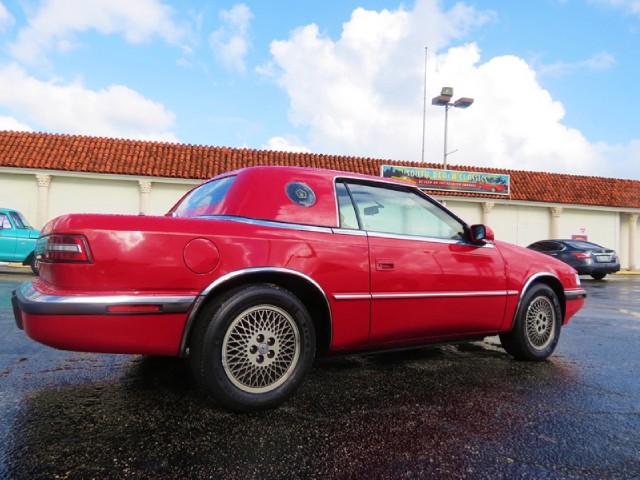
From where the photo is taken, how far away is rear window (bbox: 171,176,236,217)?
3.19m

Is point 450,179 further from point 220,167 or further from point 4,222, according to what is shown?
point 4,222

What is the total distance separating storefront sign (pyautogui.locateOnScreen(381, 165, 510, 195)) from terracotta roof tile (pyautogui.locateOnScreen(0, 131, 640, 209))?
37 cm

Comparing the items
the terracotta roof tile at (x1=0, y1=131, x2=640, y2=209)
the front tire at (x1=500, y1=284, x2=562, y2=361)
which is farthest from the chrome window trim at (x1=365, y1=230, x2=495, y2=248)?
the terracotta roof tile at (x1=0, y1=131, x2=640, y2=209)

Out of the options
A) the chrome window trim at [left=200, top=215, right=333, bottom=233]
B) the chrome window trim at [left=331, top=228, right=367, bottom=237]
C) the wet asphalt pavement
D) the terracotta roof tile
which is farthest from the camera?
the terracotta roof tile

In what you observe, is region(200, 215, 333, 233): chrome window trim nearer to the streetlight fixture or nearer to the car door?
the car door

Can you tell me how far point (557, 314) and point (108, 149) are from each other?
57.5ft

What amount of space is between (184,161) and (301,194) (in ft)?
52.3

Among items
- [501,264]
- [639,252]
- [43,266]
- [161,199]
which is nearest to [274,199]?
[43,266]

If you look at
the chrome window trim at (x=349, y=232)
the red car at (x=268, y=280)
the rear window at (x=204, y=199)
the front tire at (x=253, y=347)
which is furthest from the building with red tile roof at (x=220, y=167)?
the front tire at (x=253, y=347)

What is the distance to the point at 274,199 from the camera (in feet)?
9.75

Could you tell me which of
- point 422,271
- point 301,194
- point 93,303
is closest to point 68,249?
point 93,303

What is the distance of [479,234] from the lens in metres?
3.66

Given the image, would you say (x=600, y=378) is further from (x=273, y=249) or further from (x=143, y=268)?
(x=143, y=268)

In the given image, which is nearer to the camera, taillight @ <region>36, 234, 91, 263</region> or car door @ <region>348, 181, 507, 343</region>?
taillight @ <region>36, 234, 91, 263</region>
